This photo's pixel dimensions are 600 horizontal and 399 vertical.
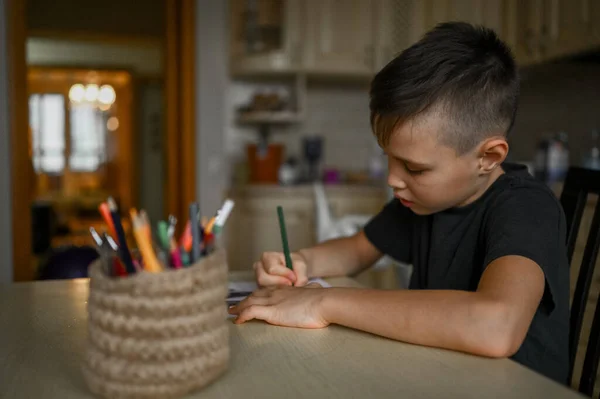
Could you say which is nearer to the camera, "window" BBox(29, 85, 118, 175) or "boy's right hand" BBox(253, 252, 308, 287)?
"boy's right hand" BBox(253, 252, 308, 287)

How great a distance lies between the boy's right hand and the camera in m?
0.99

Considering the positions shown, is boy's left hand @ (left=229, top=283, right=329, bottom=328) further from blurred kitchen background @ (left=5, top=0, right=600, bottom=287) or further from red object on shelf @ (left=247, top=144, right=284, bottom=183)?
red object on shelf @ (left=247, top=144, right=284, bottom=183)

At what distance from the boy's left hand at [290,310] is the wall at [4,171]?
278 centimetres

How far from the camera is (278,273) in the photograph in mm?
989

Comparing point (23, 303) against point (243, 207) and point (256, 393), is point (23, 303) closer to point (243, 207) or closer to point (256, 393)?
point (256, 393)

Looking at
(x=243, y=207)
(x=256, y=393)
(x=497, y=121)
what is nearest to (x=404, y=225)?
(x=497, y=121)

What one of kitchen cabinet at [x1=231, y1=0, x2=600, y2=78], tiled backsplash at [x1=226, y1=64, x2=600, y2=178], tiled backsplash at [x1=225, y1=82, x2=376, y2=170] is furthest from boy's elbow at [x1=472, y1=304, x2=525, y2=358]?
tiled backsplash at [x1=225, y1=82, x2=376, y2=170]

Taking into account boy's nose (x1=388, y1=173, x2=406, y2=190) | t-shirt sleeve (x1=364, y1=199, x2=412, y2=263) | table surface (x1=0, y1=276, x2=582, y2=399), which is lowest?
table surface (x1=0, y1=276, x2=582, y2=399)

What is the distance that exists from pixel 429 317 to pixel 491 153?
300mm

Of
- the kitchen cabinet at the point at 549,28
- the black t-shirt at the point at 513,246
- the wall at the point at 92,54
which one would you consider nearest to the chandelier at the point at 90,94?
the wall at the point at 92,54

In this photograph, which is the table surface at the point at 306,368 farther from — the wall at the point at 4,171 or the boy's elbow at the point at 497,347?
the wall at the point at 4,171

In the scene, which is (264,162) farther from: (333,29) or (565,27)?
(565,27)

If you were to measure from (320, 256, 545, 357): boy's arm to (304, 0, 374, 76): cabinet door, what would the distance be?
10.3 ft

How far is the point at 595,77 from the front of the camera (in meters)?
2.92
